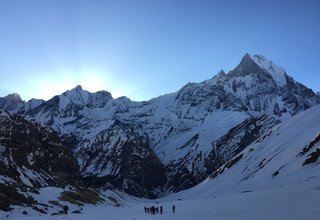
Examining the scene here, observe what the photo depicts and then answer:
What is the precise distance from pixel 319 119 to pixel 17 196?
106059mm

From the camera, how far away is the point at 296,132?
541 feet

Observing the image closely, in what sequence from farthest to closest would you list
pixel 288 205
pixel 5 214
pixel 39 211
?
pixel 39 211 < pixel 5 214 < pixel 288 205

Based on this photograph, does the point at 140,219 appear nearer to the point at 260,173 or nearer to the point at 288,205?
the point at 288,205

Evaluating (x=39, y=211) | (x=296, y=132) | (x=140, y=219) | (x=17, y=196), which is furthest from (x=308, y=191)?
(x=296, y=132)

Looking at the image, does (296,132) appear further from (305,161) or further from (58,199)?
(58,199)

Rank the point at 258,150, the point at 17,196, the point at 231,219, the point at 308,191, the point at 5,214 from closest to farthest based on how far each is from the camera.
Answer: the point at 231,219 → the point at 308,191 → the point at 5,214 → the point at 17,196 → the point at 258,150

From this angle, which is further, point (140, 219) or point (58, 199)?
point (58, 199)


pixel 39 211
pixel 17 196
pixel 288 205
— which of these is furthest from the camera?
pixel 17 196

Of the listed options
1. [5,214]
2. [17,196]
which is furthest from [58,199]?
[5,214]

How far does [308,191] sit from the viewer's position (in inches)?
2238

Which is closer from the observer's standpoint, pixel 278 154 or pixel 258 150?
pixel 278 154

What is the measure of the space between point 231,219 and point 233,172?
15538cm

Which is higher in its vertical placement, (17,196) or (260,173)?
(17,196)

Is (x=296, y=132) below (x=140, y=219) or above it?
above
